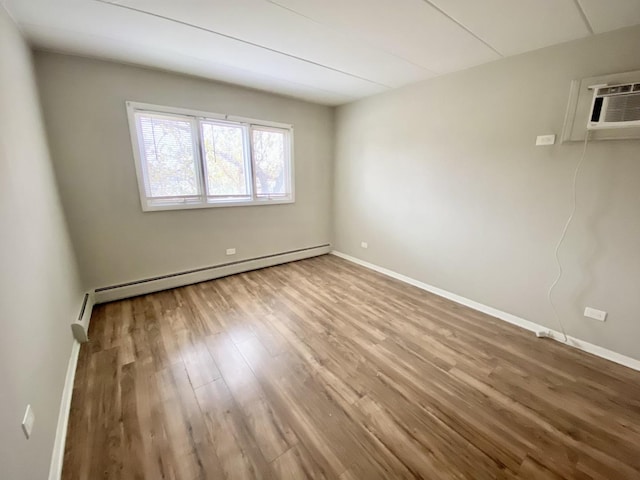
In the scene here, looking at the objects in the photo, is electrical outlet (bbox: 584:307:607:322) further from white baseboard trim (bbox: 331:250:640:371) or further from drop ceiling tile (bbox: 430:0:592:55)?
drop ceiling tile (bbox: 430:0:592:55)

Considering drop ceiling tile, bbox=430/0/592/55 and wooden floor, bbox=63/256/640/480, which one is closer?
wooden floor, bbox=63/256/640/480

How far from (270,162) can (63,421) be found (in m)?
3.37

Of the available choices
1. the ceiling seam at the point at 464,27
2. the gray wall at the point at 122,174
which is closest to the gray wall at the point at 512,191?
the ceiling seam at the point at 464,27

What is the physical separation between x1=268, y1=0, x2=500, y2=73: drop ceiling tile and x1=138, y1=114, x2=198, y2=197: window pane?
2.00 meters

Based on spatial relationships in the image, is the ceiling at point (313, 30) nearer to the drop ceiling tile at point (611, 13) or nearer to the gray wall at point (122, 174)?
the drop ceiling tile at point (611, 13)

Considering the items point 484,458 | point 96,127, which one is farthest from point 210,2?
point 484,458

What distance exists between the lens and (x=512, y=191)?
2.49m

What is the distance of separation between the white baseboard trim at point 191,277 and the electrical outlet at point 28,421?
2.02 m

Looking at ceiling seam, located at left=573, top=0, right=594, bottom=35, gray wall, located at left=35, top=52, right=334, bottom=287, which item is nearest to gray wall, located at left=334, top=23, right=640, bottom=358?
ceiling seam, located at left=573, top=0, right=594, bottom=35

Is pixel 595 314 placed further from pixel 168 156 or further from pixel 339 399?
pixel 168 156

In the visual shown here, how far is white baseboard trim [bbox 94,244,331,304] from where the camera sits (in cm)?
290

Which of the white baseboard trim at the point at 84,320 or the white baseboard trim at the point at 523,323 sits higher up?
the white baseboard trim at the point at 84,320

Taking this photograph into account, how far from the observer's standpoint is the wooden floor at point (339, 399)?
4.28 ft

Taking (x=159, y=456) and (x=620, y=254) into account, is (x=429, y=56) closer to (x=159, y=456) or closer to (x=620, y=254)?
(x=620, y=254)
